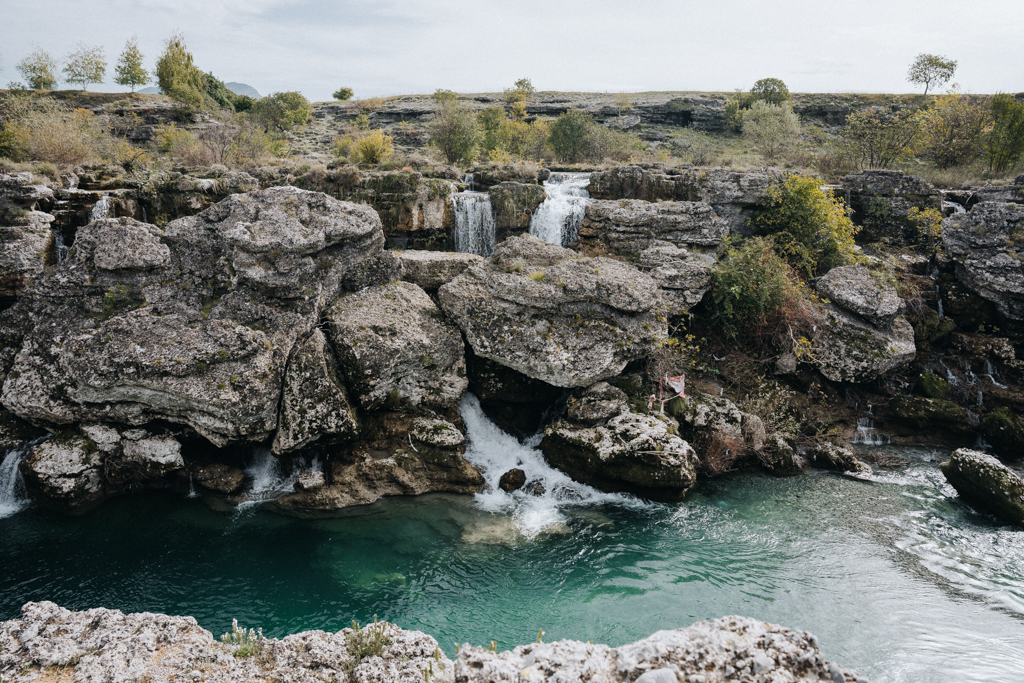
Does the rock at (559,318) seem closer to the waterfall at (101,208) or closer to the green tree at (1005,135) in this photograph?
the waterfall at (101,208)

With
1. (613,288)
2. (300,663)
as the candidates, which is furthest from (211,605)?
(613,288)

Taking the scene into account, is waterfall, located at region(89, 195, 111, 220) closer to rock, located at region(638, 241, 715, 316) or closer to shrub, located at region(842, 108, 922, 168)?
rock, located at region(638, 241, 715, 316)

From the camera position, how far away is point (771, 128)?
41031mm

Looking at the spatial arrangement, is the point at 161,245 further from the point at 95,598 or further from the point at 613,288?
the point at 613,288

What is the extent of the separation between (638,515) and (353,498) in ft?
20.3

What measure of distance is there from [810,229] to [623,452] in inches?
450

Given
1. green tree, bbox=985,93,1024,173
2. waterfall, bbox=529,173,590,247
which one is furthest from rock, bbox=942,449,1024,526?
green tree, bbox=985,93,1024,173

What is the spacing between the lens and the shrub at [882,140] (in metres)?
27.7

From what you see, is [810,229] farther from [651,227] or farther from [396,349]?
[396,349]

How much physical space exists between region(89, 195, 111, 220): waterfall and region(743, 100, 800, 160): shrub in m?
39.2

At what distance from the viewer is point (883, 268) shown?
16.4 meters

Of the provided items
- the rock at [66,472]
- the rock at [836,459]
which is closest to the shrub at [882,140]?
the rock at [836,459]

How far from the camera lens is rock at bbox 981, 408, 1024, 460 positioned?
43.5 feet

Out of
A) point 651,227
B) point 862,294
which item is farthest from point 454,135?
point 862,294
